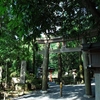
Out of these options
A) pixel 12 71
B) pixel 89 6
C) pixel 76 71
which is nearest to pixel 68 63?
pixel 76 71

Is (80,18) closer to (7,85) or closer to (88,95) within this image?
(88,95)

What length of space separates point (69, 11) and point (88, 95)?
6852 mm

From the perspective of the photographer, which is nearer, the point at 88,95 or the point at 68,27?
the point at 68,27

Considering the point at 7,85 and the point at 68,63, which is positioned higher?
the point at 68,63

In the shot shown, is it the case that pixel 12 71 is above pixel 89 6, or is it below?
below

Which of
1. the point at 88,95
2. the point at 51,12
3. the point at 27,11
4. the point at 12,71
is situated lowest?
the point at 88,95

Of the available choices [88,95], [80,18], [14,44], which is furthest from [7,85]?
[80,18]

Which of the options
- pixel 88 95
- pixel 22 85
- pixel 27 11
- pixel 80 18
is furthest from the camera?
pixel 22 85

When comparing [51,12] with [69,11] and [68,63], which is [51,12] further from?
[68,63]

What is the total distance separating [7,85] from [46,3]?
12.7 meters

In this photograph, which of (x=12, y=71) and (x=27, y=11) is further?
(x=12, y=71)

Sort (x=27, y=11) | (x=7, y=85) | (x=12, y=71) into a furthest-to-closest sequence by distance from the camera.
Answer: (x=12, y=71), (x=7, y=85), (x=27, y=11)

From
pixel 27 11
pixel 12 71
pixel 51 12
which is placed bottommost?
pixel 12 71

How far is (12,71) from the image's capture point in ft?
54.3
